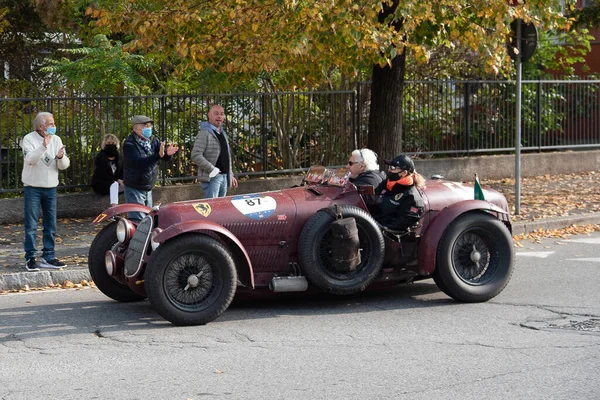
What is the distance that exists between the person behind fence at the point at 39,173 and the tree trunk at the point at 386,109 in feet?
18.4

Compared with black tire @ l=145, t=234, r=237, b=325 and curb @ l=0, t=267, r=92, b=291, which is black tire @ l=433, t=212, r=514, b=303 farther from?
curb @ l=0, t=267, r=92, b=291

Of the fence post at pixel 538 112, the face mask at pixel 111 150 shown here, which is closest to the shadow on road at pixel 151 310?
the face mask at pixel 111 150

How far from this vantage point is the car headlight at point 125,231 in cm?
893

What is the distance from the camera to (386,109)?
49.1 feet

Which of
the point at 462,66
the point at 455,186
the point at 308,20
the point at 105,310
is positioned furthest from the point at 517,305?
the point at 462,66

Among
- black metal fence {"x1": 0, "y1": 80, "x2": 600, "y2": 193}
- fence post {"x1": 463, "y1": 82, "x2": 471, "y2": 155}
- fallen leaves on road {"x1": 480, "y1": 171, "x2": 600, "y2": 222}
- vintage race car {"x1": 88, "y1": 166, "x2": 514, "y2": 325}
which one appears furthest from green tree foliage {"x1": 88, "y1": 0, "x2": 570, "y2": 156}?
fence post {"x1": 463, "y1": 82, "x2": 471, "y2": 155}

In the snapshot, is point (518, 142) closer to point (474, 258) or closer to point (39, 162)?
point (474, 258)

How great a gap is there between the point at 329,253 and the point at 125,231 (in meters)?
1.84

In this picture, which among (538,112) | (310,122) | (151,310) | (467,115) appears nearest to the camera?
(151,310)

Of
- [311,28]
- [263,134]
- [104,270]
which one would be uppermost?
[311,28]

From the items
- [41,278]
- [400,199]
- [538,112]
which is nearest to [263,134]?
[41,278]

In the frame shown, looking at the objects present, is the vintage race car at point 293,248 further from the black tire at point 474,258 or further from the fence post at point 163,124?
the fence post at point 163,124

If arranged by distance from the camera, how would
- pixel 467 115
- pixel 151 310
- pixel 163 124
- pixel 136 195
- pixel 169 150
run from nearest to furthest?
pixel 151 310 → pixel 169 150 → pixel 136 195 → pixel 163 124 → pixel 467 115

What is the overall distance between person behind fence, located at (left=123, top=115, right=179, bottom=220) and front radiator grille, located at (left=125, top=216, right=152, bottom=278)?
2.55 meters
